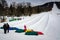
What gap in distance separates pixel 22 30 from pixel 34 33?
0.19 metres

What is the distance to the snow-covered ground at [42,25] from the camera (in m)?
2.22

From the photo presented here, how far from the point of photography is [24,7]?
244 centimetres

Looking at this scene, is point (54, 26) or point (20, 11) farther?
point (20, 11)

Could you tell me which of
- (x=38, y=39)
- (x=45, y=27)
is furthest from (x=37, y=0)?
(x=38, y=39)

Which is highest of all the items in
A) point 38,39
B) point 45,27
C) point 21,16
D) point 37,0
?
point 37,0

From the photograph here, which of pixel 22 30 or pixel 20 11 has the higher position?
pixel 20 11

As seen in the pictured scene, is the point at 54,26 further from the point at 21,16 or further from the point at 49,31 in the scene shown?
the point at 21,16

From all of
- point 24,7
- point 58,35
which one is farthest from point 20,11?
point 58,35

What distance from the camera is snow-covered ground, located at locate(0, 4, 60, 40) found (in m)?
2.22

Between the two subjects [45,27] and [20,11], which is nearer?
[45,27]

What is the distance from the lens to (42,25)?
2.27m

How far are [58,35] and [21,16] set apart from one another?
64 cm

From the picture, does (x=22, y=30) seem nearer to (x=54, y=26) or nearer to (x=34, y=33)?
Answer: (x=34, y=33)

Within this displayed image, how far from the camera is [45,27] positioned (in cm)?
225
